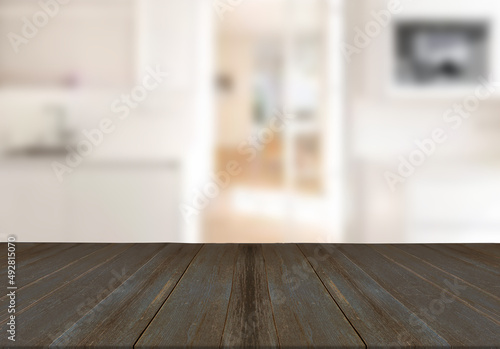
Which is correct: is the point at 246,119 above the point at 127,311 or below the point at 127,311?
above

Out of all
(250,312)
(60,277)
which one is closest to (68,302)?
(60,277)

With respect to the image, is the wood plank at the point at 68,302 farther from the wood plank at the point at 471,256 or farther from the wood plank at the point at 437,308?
the wood plank at the point at 471,256

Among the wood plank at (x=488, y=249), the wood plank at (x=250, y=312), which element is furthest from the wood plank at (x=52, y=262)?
the wood plank at (x=488, y=249)

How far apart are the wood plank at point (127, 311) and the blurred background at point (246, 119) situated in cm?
106

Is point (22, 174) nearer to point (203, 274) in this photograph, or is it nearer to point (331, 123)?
point (203, 274)

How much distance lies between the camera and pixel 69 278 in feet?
6.56

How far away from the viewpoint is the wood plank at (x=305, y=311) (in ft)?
4.39

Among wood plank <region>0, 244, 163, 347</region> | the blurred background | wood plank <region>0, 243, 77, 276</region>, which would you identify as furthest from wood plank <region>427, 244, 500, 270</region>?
wood plank <region>0, 243, 77, 276</region>

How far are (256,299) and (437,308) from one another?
615 millimetres

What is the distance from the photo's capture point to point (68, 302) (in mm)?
1661

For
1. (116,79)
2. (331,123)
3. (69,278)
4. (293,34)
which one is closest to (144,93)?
(116,79)

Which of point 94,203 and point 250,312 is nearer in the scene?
point 250,312

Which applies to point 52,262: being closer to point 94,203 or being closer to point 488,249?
point 94,203

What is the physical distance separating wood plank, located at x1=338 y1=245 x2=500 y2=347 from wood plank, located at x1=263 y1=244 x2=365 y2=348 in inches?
10.3
